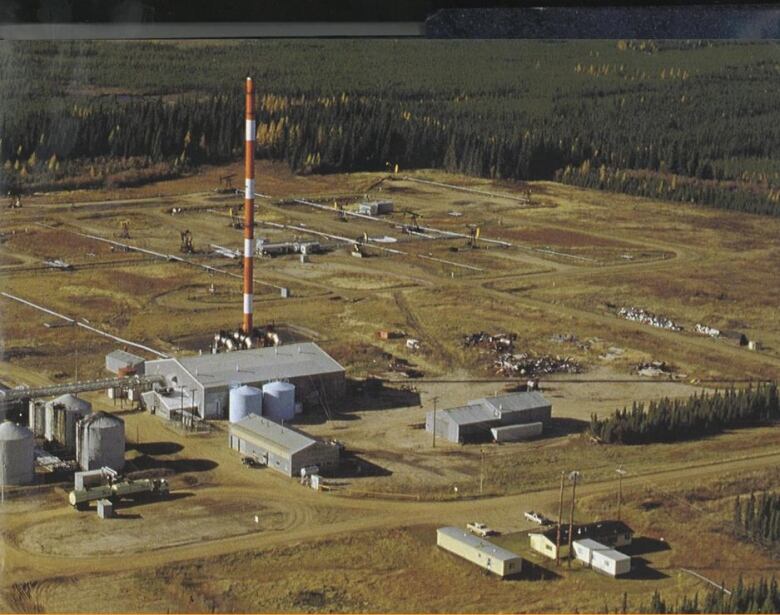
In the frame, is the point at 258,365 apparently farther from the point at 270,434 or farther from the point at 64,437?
the point at 64,437

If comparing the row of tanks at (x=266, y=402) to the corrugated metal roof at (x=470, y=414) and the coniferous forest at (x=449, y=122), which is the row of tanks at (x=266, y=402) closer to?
the corrugated metal roof at (x=470, y=414)

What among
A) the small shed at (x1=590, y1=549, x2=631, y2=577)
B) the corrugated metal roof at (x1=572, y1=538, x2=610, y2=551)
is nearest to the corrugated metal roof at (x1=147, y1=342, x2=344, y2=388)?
the corrugated metal roof at (x1=572, y1=538, x2=610, y2=551)

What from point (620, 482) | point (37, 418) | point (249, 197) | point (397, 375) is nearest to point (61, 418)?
point (37, 418)

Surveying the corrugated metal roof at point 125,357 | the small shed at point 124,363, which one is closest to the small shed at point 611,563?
the small shed at point 124,363

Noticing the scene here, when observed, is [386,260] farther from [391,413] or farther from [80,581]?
[80,581]

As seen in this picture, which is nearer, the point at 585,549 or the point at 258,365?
the point at 585,549

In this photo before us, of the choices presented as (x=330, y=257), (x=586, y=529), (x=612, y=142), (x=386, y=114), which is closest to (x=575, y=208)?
(x=612, y=142)
